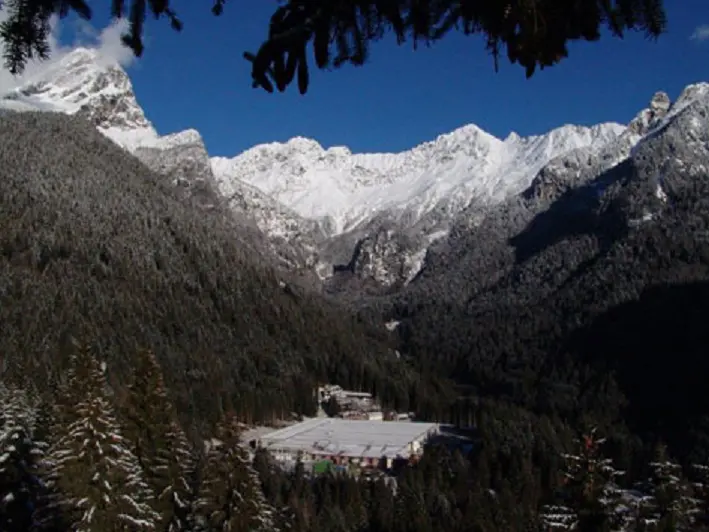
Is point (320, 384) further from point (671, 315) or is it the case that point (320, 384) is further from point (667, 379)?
point (671, 315)

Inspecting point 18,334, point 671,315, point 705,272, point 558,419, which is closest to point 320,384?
point 558,419

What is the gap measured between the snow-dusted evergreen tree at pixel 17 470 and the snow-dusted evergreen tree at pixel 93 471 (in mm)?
1160

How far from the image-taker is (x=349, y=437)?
101625 millimetres

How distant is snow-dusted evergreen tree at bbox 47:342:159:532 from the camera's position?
1035 inches

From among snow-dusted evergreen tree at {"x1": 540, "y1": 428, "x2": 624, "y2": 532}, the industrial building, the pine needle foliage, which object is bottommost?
the industrial building

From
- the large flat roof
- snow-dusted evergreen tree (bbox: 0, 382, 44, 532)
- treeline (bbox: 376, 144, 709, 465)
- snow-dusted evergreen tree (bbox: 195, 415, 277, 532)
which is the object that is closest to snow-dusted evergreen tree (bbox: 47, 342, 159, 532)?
snow-dusted evergreen tree (bbox: 0, 382, 44, 532)

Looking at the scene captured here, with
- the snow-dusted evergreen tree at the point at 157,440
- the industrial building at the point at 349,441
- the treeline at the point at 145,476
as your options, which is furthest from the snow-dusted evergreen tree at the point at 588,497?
the industrial building at the point at 349,441

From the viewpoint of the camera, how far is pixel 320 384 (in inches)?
5610

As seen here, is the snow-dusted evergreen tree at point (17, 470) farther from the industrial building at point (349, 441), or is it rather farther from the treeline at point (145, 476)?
the industrial building at point (349, 441)

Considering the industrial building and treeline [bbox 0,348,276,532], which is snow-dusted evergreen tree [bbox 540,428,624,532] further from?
the industrial building

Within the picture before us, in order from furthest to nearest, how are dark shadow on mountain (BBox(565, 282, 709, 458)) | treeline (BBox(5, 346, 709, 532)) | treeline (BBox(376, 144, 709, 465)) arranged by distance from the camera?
treeline (BBox(376, 144, 709, 465)), dark shadow on mountain (BBox(565, 282, 709, 458)), treeline (BBox(5, 346, 709, 532))

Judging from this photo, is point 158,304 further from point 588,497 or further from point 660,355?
point 588,497

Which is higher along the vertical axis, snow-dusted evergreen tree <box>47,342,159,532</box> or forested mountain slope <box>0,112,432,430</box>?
forested mountain slope <box>0,112,432,430</box>

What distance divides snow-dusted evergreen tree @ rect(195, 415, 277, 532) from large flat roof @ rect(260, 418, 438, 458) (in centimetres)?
5808
